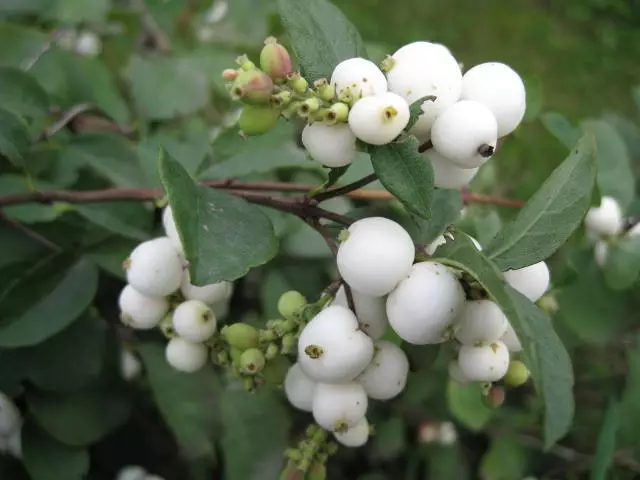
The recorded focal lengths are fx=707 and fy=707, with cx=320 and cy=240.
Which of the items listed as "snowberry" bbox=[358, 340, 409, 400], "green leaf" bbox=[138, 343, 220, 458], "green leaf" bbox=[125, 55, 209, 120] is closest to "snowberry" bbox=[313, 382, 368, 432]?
"snowberry" bbox=[358, 340, 409, 400]

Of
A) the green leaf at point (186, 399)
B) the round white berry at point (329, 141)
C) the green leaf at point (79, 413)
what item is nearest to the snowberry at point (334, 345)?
the round white berry at point (329, 141)

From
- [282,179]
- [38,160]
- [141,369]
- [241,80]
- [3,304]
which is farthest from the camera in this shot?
[282,179]

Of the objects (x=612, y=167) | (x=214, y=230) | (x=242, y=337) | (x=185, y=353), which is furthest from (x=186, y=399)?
(x=612, y=167)

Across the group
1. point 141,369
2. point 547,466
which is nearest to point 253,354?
point 141,369

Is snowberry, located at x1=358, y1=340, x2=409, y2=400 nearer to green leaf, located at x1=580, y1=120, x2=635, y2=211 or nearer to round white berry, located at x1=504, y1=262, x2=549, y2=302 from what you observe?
round white berry, located at x1=504, y1=262, x2=549, y2=302

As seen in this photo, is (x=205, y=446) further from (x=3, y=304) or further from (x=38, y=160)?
(x=38, y=160)

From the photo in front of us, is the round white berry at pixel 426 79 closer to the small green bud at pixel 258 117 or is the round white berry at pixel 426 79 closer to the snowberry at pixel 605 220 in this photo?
the small green bud at pixel 258 117
